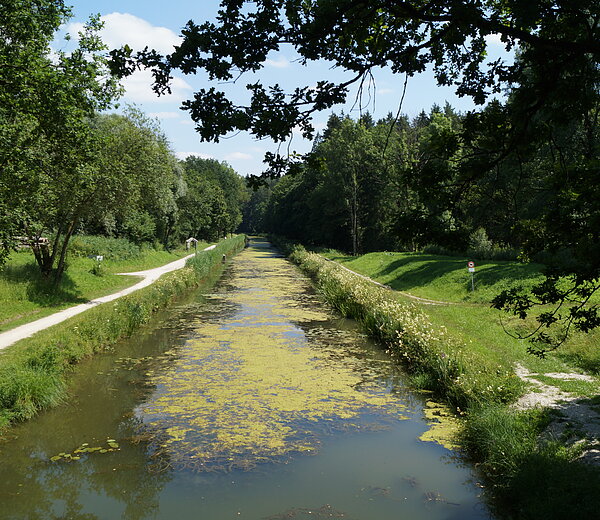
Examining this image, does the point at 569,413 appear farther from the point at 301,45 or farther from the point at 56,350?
the point at 56,350

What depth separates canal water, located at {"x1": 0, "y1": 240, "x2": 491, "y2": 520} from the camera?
279 inches

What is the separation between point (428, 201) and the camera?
656 cm

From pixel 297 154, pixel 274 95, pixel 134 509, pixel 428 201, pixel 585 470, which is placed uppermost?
pixel 274 95

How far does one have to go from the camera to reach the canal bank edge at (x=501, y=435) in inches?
240

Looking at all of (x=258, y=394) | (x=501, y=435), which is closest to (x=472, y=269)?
(x=258, y=394)

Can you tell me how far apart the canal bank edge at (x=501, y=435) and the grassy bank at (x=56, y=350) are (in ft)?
28.3

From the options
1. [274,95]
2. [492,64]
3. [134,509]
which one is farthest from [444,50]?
[134,509]

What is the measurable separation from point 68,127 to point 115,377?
675 centimetres

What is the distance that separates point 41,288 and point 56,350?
940 cm

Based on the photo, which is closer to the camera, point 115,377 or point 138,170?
point 115,377

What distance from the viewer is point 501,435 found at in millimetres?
7871

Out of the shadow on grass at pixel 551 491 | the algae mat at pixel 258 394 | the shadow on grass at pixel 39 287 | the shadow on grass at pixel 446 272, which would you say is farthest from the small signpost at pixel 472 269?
the shadow on grass at pixel 39 287

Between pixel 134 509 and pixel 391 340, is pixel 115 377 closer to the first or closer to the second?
pixel 134 509

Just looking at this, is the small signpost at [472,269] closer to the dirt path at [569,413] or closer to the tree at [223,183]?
the dirt path at [569,413]
